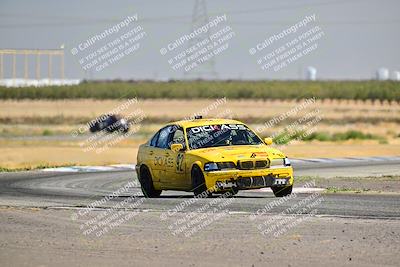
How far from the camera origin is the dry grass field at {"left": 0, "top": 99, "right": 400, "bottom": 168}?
3728 centimetres

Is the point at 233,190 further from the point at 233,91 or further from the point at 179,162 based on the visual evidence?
the point at 233,91

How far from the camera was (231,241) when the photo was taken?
11750mm

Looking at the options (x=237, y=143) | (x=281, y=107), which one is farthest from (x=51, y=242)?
(x=281, y=107)

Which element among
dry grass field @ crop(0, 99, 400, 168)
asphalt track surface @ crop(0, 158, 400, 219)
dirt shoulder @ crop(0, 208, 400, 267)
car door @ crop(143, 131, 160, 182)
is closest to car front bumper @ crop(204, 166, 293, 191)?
asphalt track surface @ crop(0, 158, 400, 219)

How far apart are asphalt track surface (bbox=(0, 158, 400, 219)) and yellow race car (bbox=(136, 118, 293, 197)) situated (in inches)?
12.8

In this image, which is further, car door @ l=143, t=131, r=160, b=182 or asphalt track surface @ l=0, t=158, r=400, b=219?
car door @ l=143, t=131, r=160, b=182

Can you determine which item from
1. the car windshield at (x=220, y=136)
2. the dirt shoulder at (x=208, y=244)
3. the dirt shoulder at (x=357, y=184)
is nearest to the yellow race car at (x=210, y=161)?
the car windshield at (x=220, y=136)

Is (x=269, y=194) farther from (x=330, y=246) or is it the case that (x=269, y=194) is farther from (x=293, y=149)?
(x=293, y=149)

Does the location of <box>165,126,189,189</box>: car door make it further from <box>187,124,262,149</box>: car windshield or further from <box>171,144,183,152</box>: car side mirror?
<box>187,124,262,149</box>: car windshield

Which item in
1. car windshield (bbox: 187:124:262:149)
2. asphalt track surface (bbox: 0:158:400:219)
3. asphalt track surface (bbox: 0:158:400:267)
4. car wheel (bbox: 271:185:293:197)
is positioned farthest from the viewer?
car windshield (bbox: 187:124:262:149)

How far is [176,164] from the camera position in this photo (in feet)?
59.6

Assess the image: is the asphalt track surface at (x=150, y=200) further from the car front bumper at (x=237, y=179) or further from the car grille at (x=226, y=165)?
the car grille at (x=226, y=165)

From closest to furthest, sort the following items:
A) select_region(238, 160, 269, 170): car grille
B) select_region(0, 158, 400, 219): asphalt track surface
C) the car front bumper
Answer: select_region(0, 158, 400, 219): asphalt track surface
the car front bumper
select_region(238, 160, 269, 170): car grille

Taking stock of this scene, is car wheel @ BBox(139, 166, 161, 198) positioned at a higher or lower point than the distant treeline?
higher
